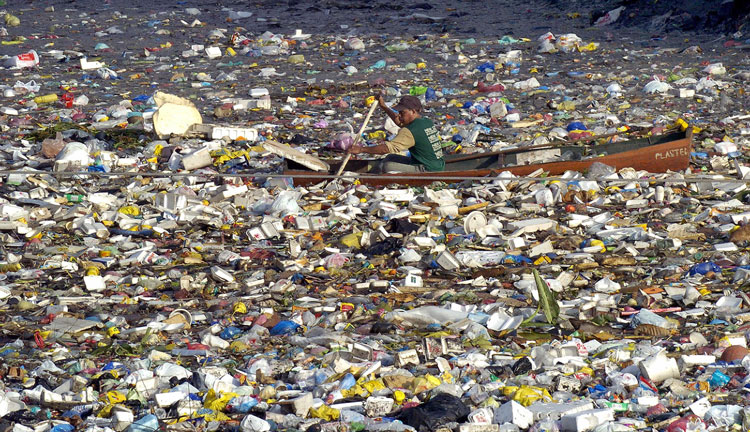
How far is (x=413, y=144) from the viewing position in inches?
319

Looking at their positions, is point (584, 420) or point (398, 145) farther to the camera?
point (398, 145)

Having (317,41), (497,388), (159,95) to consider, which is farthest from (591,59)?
(497,388)

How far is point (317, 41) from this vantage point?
51.7 ft

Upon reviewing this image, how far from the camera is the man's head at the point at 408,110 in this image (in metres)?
8.09

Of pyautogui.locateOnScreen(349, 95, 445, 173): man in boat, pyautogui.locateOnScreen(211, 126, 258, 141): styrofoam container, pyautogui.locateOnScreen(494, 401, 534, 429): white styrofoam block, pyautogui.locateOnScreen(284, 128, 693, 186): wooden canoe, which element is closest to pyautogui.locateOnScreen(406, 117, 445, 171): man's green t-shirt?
pyautogui.locateOnScreen(349, 95, 445, 173): man in boat

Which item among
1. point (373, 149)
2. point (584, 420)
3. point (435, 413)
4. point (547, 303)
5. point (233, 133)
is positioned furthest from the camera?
point (233, 133)

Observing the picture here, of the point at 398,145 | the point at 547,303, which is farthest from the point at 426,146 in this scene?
the point at 547,303

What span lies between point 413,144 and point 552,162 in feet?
4.12

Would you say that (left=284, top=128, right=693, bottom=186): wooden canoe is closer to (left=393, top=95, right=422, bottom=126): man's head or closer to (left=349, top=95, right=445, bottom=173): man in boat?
(left=349, top=95, right=445, bottom=173): man in boat

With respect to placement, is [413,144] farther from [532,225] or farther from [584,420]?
[584,420]

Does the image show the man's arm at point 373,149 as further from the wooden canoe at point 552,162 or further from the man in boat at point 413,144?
the wooden canoe at point 552,162

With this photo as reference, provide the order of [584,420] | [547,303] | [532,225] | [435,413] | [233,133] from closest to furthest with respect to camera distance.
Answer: [584,420]
[435,413]
[547,303]
[532,225]
[233,133]

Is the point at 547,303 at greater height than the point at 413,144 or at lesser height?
greater

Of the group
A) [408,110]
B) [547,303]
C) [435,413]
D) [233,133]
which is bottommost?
[233,133]
